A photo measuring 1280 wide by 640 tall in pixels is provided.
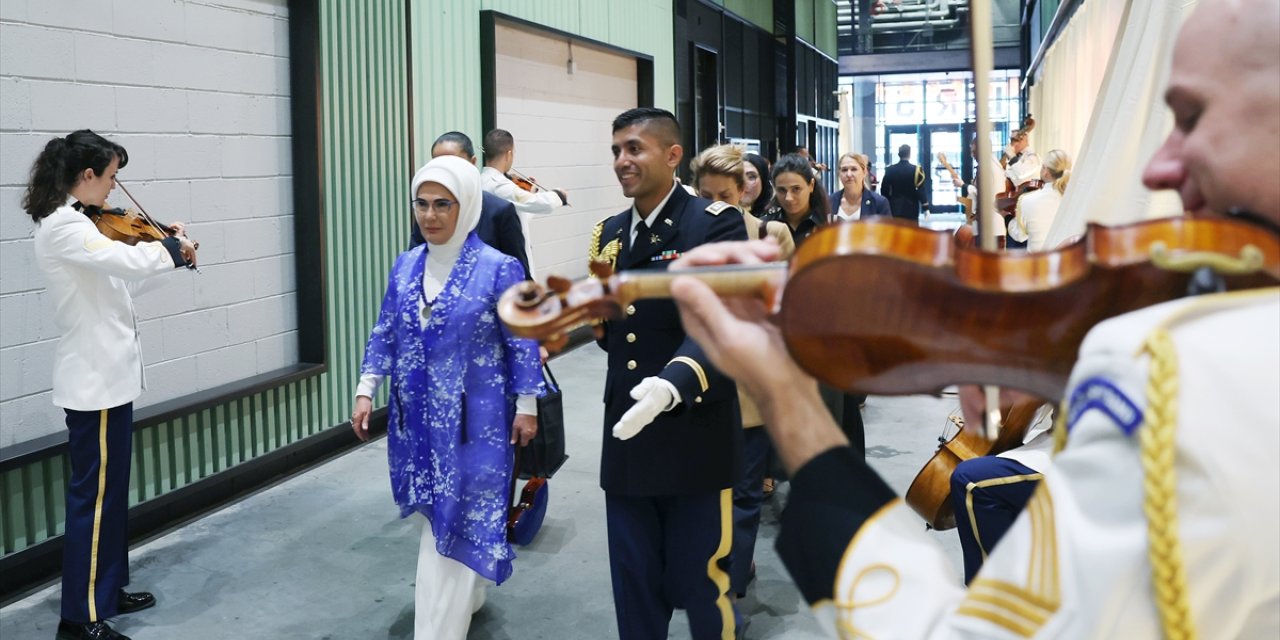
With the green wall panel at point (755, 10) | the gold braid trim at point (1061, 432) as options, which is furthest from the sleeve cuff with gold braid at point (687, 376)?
the green wall panel at point (755, 10)

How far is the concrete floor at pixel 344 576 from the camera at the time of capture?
342 centimetres

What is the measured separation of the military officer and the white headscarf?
2.38 metres

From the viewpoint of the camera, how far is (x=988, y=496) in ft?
8.51

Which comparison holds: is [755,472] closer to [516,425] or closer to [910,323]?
[516,425]

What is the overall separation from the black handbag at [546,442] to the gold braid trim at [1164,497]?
266 centimetres

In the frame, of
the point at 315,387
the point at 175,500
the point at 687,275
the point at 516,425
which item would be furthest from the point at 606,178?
the point at 687,275

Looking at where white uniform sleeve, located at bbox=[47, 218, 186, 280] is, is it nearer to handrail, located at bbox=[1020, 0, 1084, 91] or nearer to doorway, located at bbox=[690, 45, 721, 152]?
handrail, located at bbox=[1020, 0, 1084, 91]

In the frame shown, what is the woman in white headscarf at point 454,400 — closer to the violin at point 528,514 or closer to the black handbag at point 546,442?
the black handbag at point 546,442

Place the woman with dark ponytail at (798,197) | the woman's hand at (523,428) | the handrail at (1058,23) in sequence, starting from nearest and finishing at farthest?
the woman's hand at (523,428) → the woman with dark ponytail at (798,197) → the handrail at (1058,23)

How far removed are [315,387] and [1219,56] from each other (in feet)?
16.7

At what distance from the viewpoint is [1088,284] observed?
83 cm

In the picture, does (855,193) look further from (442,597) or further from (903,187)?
(442,597)

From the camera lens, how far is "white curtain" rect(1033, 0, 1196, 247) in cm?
259

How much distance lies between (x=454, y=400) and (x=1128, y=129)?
191 centimetres
